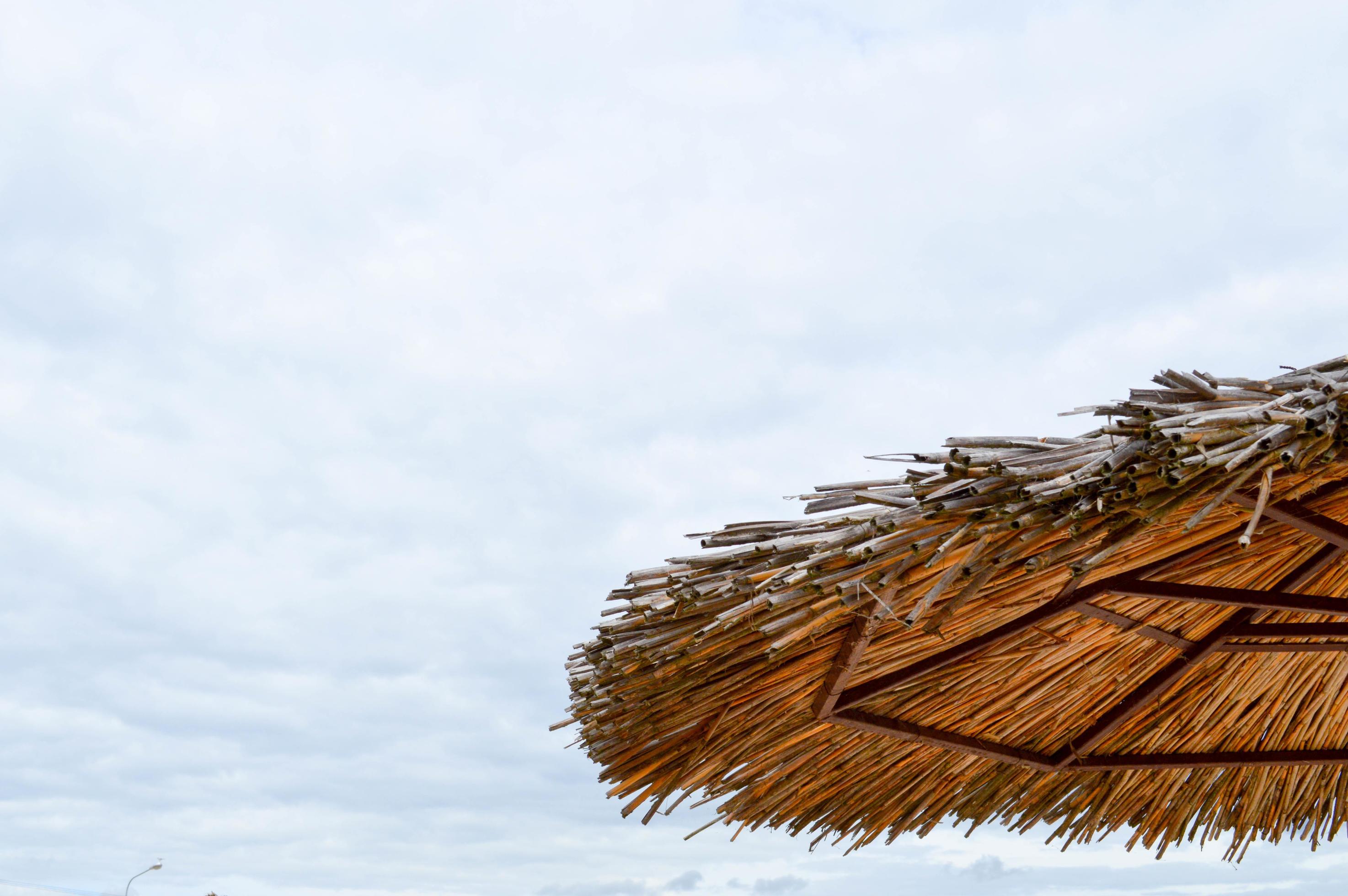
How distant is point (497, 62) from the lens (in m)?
5.28

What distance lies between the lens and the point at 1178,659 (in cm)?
318

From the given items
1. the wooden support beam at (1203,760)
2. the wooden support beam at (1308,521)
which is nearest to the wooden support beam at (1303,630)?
the wooden support beam at (1308,521)

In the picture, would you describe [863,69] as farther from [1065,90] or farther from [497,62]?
[497,62]

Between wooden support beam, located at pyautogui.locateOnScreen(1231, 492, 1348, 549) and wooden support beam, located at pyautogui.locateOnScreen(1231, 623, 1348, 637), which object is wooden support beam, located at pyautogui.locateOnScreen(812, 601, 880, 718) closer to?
wooden support beam, located at pyautogui.locateOnScreen(1231, 492, 1348, 549)

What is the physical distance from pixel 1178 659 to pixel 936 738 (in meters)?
0.75

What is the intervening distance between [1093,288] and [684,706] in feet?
8.01

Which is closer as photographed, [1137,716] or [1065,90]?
[1137,716]

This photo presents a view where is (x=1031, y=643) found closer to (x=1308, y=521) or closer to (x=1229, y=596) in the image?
(x=1229, y=596)

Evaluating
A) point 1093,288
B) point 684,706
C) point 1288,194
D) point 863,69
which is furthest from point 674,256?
point 684,706

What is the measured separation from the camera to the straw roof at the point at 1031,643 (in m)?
1.90

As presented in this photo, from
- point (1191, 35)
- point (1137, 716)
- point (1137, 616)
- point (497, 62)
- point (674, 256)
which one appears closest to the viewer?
point (1137, 616)

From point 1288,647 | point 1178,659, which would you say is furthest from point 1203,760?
point 1288,647

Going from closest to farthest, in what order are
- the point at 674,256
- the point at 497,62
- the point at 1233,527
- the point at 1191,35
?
the point at 1233,527 → the point at 1191,35 → the point at 497,62 → the point at 674,256

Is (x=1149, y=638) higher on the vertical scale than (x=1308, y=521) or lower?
lower
